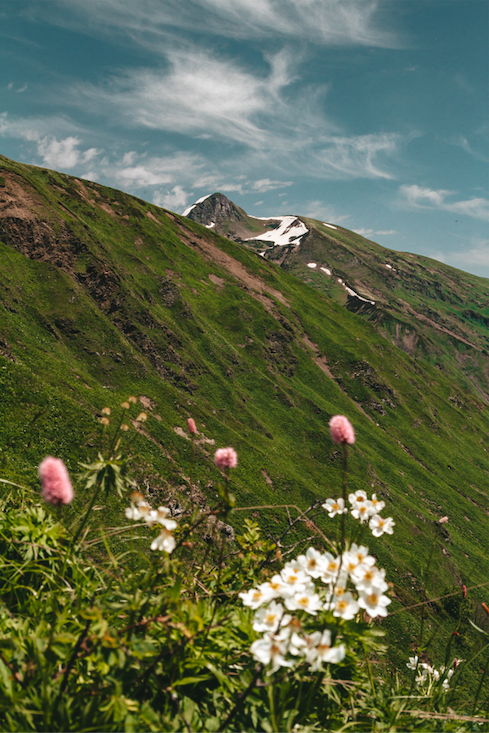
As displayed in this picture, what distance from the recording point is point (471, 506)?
77.9 m

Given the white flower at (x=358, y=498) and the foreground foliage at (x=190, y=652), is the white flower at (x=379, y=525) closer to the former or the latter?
the white flower at (x=358, y=498)

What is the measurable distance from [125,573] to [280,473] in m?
44.4

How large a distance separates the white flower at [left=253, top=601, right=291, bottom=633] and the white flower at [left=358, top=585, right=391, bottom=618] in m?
0.54

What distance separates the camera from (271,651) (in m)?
2.18

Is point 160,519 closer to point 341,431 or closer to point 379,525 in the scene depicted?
point 341,431

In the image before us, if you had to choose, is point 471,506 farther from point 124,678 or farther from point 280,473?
point 124,678

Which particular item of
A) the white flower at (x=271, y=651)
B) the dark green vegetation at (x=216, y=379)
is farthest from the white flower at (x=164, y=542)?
the dark green vegetation at (x=216, y=379)

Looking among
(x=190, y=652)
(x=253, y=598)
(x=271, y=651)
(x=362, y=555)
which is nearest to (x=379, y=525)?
(x=362, y=555)

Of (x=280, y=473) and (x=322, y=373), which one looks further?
(x=322, y=373)

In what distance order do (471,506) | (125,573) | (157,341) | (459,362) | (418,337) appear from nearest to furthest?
(125,573)
(157,341)
(471,506)
(418,337)
(459,362)

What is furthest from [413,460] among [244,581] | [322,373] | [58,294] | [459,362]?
[459,362]

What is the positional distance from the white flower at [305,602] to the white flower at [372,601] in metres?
0.32

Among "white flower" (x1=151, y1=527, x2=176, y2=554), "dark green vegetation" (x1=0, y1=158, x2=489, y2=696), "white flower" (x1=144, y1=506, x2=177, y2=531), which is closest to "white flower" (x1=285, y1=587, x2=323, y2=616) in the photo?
"white flower" (x1=151, y1=527, x2=176, y2=554)

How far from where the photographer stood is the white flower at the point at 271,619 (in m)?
2.27
